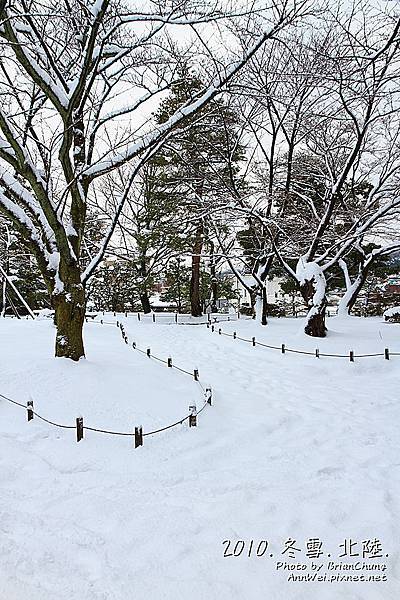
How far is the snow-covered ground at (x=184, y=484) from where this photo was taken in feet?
9.73

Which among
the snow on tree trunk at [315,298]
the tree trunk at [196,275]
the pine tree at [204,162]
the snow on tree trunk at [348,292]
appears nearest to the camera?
the snow on tree trunk at [315,298]

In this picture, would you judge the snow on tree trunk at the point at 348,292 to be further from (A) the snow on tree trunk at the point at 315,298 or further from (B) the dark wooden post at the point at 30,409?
(B) the dark wooden post at the point at 30,409

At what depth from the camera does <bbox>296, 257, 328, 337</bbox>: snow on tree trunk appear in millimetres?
14344

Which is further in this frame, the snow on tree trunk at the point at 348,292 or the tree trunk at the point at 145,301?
the tree trunk at the point at 145,301

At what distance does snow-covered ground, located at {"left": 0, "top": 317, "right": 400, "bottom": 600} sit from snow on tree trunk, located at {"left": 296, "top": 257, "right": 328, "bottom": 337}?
5.60 meters

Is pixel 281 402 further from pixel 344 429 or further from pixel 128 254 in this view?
pixel 128 254

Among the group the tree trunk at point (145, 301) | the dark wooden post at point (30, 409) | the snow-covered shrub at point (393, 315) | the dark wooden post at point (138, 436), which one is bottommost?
the dark wooden post at point (138, 436)

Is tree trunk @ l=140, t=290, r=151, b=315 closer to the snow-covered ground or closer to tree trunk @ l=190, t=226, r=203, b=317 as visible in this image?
tree trunk @ l=190, t=226, r=203, b=317


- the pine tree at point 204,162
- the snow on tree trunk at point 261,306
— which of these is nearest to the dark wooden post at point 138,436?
the pine tree at point 204,162

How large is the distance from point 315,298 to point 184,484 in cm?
1124

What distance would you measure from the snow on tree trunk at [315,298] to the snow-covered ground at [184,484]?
5601 mm

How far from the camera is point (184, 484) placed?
4379mm

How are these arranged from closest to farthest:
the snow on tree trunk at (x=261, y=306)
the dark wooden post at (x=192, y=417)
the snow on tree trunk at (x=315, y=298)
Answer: the dark wooden post at (x=192, y=417)
the snow on tree trunk at (x=315, y=298)
the snow on tree trunk at (x=261, y=306)

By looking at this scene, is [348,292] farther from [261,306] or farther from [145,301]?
[145,301]
